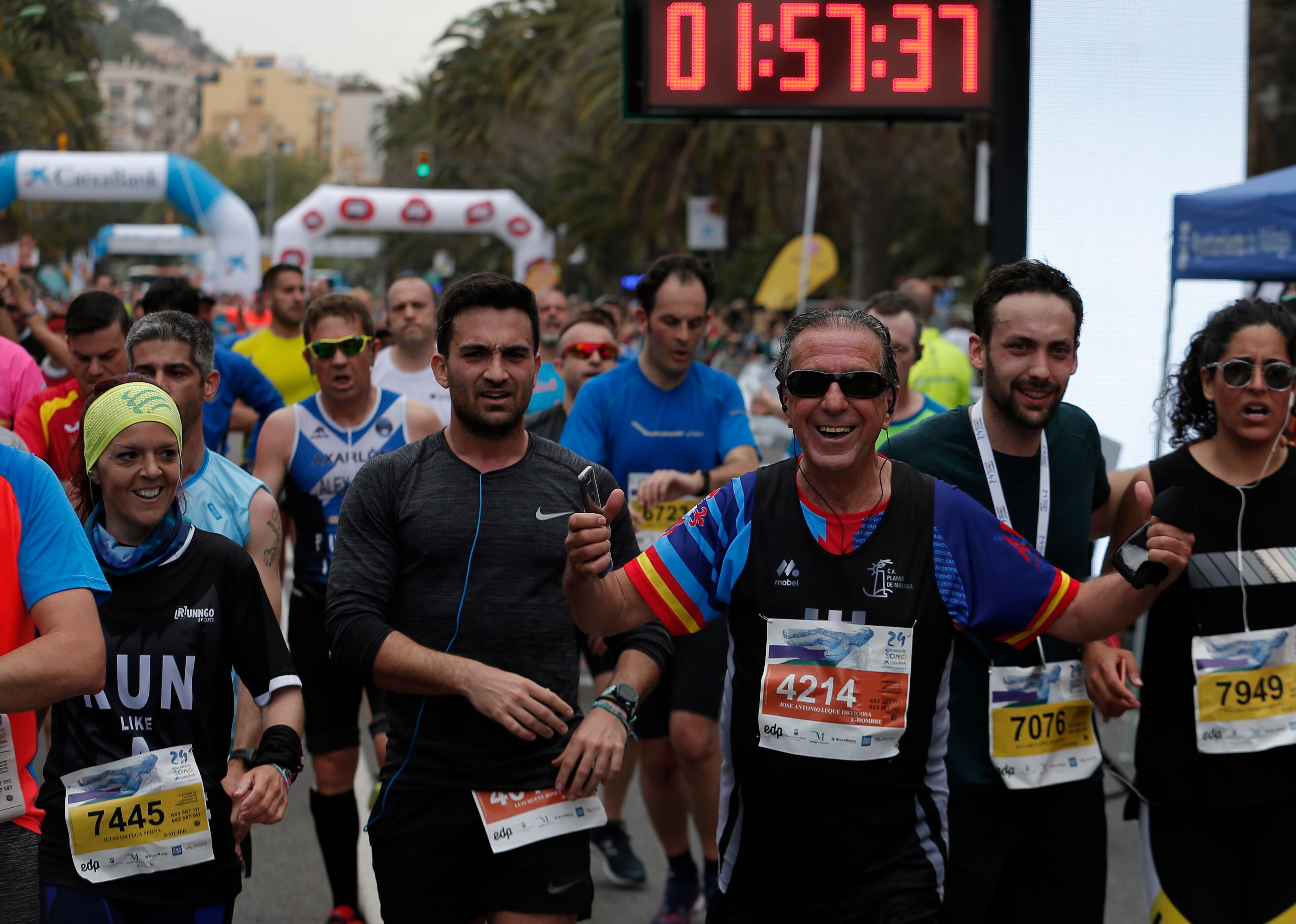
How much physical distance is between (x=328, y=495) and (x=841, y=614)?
2.58 m

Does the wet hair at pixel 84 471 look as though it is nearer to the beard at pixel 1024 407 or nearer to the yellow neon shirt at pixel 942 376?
the beard at pixel 1024 407

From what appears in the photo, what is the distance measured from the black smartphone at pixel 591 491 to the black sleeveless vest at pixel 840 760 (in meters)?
0.34

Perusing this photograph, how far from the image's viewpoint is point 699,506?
3.11 metres

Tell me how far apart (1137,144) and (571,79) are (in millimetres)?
21640

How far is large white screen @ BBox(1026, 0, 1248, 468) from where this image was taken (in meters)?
7.73

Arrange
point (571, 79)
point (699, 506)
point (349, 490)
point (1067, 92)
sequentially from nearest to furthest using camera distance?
1. point (699, 506)
2. point (349, 490)
3. point (1067, 92)
4. point (571, 79)

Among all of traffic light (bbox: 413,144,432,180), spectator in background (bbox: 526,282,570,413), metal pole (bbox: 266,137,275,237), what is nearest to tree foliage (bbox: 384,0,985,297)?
traffic light (bbox: 413,144,432,180)

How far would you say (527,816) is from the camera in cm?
322

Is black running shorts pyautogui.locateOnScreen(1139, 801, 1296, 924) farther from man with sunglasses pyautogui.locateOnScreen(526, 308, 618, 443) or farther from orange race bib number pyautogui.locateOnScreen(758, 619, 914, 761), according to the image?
man with sunglasses pyautogui.locateOnScreen(526, 308, 618, 443)

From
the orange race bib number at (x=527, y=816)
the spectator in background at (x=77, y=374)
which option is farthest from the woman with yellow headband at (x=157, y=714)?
the spectator in background at (x=77, y=374)

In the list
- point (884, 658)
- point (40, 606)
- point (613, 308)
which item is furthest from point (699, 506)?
point (613, 308)

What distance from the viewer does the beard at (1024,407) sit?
3471 millimetres

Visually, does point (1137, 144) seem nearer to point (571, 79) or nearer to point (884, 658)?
point (884, 658)

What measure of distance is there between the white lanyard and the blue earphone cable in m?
1.25
